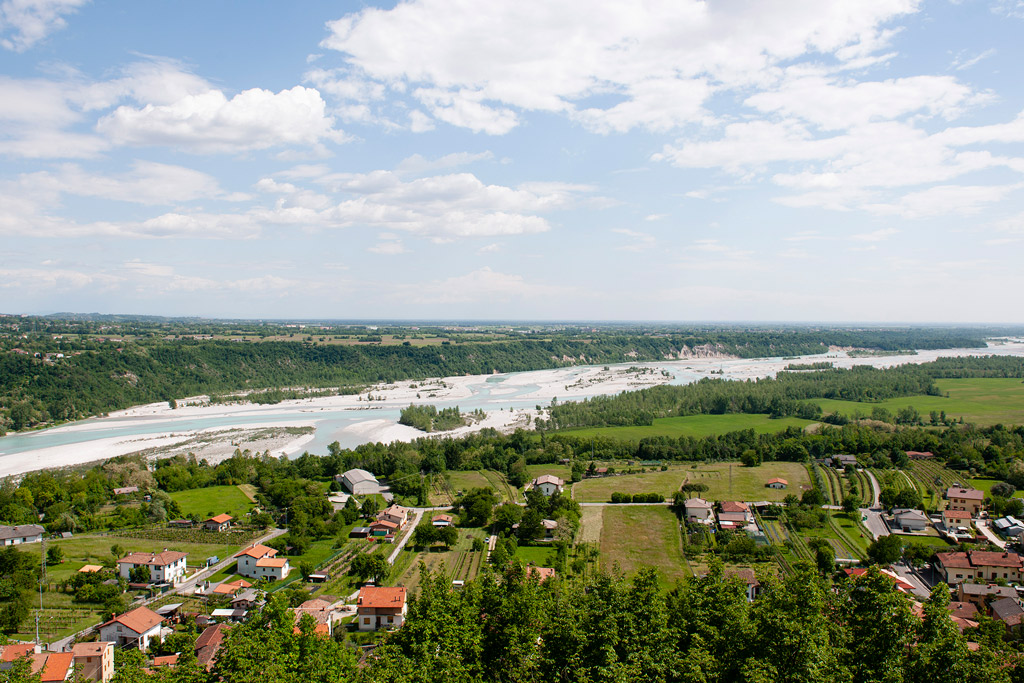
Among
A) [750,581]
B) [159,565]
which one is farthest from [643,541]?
[159,565]

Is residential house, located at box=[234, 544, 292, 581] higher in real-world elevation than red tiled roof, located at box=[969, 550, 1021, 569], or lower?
lower

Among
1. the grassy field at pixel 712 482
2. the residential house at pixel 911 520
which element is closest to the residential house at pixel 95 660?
the grassy field at pixel 712 482

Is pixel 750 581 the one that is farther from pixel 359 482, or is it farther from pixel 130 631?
pixel 359 482

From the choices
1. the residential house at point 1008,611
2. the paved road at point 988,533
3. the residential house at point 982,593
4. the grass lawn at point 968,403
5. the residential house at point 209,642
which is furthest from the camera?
the grass lawn at point 968,403

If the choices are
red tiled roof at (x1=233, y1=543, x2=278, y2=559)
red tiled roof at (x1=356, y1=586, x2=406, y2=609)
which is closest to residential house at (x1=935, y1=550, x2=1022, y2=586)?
red tiled roof at (x1=356, y1=586, x2=406, y2=609)

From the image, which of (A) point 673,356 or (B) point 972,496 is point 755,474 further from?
(A) point 673,356

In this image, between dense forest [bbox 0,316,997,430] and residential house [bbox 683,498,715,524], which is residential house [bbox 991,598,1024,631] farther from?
dense forest [bbox 0,316,997,430]

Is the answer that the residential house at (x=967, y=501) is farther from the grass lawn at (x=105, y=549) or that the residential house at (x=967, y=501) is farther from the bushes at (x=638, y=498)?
the grass lawn at (x=105, y=549)
